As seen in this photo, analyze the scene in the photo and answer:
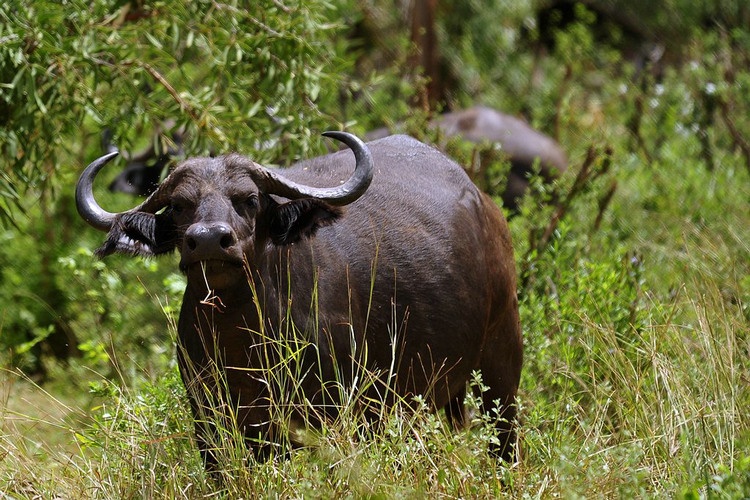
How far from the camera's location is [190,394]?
4.43m

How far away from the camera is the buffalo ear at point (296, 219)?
446cm

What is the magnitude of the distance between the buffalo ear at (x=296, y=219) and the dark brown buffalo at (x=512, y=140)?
16.7 ft

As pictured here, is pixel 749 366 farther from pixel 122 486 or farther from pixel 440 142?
pixel 440 142

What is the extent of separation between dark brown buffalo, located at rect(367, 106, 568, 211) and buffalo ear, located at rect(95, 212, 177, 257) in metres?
5.14

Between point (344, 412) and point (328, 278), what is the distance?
0.74 meters

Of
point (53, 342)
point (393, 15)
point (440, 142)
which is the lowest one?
point (53, 342)

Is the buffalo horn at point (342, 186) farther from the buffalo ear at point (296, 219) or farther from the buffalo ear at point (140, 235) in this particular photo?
the buffalo ear at point (140, 235)

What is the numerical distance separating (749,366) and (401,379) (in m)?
1.39

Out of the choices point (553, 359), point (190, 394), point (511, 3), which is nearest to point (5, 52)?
point (190, 394)

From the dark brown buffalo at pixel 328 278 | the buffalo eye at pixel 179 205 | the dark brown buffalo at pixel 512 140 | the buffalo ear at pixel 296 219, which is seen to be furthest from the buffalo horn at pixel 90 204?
the dark brown buffalo at pixel 512 140

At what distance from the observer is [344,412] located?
13.3ft

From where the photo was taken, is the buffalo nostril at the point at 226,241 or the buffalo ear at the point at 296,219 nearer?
the buffalo nostril at the point at 226,241

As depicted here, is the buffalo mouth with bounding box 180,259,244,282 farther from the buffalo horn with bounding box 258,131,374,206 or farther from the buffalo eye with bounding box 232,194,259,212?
the buffalo horn with bounding box 258,131,374,206

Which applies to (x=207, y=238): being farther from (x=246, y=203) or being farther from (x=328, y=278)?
(x=328, y=278)
